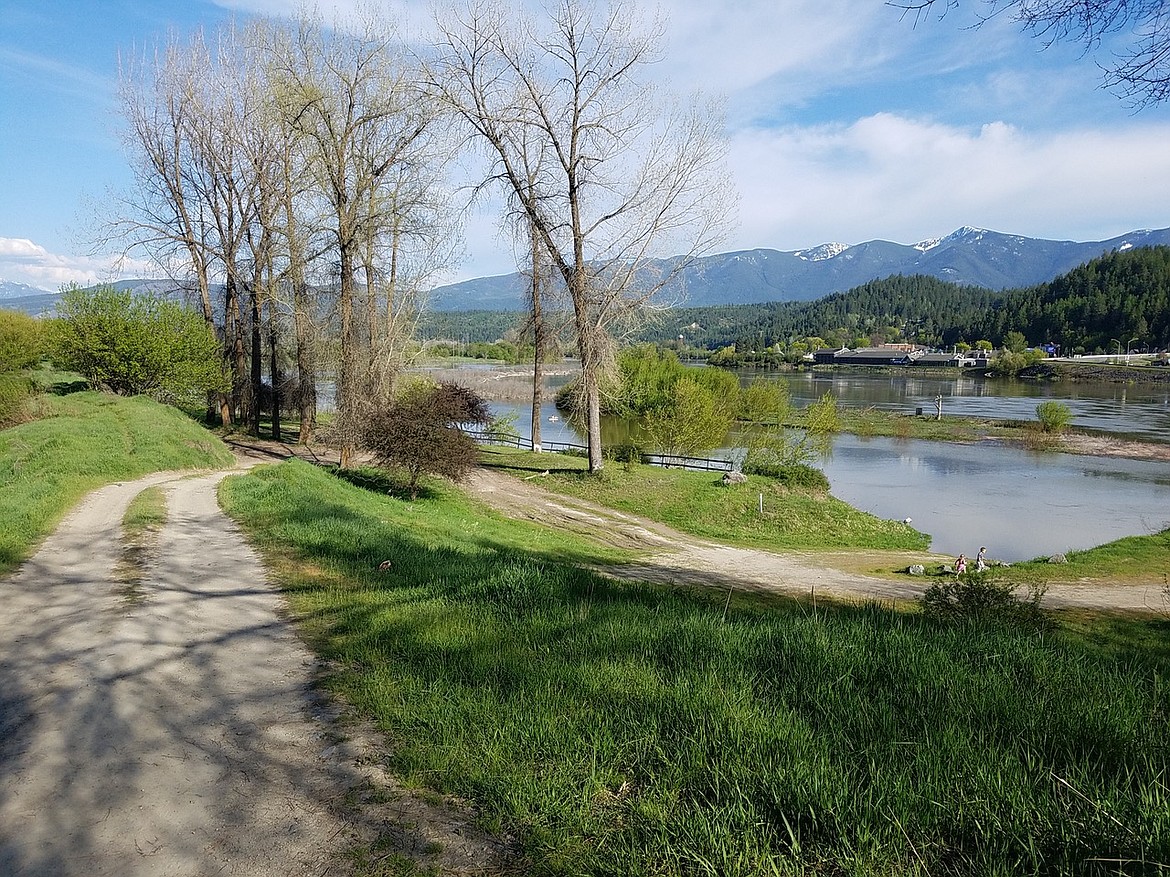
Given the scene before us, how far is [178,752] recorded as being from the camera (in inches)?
163

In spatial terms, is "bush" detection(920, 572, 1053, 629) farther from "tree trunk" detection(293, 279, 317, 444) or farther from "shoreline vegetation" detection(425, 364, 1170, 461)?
"shoreline vegetation" detection(425, 364, 1170, 461)

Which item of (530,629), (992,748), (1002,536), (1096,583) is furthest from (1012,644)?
(1002,536)

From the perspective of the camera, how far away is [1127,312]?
149875 millimetres

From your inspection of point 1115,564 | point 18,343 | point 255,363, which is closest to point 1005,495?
point 1115,564

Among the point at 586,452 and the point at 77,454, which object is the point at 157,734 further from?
the point at 586,452

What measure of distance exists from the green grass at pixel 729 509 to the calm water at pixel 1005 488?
328cm

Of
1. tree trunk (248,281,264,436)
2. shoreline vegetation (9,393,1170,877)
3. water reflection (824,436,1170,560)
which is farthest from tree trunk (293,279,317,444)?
water reflection (824,436,1170,560)

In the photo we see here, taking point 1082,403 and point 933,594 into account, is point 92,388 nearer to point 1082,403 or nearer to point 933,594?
point 933,594

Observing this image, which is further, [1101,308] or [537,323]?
[1101,308]

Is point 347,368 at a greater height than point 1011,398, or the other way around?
point 347,368

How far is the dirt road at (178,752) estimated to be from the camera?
10.5ft

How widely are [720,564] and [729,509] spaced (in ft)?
26.0

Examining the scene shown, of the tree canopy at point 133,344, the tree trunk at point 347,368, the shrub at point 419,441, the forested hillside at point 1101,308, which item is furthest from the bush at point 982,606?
the forested hillside at point 1101,308

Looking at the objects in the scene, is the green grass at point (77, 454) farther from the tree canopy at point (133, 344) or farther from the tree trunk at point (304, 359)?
the tree trunk at point (304, 359)
